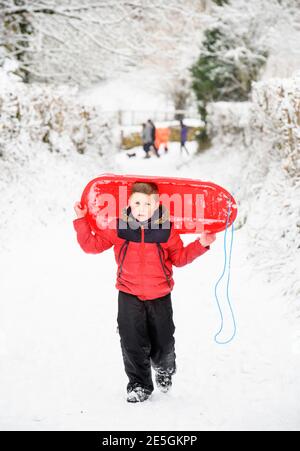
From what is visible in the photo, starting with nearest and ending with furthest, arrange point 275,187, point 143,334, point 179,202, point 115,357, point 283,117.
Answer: point 143,334
point 179,202
point 115,357
point 283,117
point 275,187

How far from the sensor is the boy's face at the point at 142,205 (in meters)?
2.90

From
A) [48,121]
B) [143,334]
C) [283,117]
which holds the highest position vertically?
[48,121]

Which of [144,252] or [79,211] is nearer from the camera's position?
[144,252]

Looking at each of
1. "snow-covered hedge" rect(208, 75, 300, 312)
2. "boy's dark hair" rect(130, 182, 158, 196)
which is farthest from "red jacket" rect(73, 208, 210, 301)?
"snow-covered hedge" rect(208, 75, 300, 312)

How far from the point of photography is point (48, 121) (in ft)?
31.1

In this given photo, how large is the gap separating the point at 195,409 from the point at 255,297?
79.1 inches

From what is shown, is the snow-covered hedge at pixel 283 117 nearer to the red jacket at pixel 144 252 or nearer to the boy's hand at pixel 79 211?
the red jacket at pixel 144 252

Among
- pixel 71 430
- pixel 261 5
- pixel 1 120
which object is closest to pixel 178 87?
pixel 261 5

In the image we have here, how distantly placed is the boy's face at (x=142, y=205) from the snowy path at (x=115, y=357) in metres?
1.27

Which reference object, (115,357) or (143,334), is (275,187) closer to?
(115,357)

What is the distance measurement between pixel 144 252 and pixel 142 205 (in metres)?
0.31

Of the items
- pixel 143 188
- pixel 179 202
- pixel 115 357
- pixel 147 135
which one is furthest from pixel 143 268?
pixel 147 135

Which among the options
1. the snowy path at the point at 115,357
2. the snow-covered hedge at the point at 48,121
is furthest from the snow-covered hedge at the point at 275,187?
the snow-covered hedge at the point at 48,121

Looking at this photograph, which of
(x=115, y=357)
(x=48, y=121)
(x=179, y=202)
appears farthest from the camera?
(x=48, y=121)
